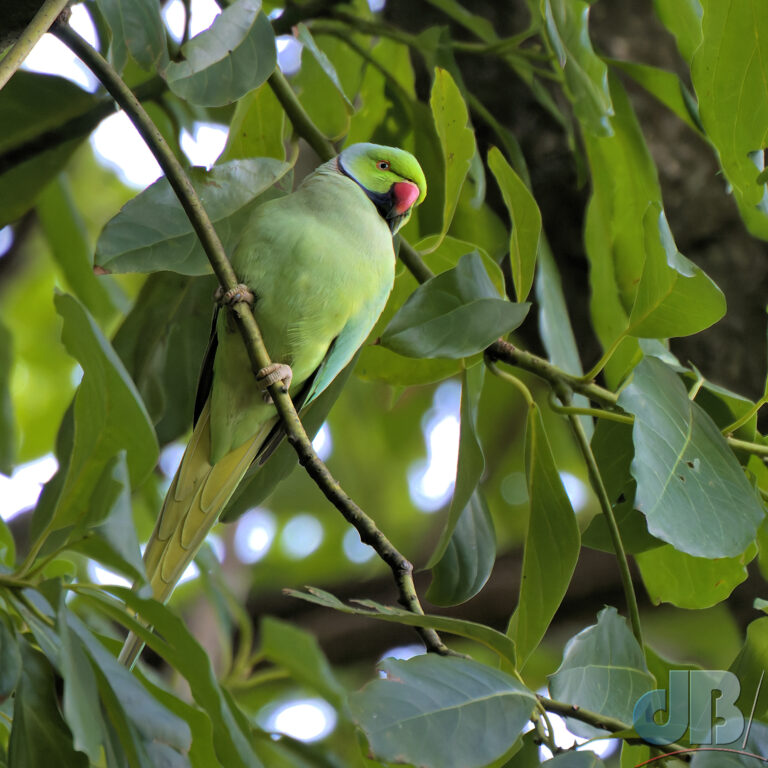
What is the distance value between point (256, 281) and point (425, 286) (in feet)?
1.25

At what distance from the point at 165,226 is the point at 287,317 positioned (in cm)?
31

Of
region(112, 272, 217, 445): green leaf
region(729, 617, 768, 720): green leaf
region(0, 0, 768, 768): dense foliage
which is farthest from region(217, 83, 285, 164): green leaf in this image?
region(729, 617, 768, 720): green leaf

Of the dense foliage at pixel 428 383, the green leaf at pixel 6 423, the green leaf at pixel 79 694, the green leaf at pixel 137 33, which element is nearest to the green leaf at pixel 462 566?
the dense foliage at pixel 428 383

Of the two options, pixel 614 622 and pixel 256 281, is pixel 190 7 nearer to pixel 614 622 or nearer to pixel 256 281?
pixel 256 281

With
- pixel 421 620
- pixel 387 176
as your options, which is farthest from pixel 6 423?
pixel 421 620

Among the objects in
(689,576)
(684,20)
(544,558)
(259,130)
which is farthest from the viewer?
(259,130)

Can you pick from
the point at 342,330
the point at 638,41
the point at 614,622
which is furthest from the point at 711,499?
the point at 638,41

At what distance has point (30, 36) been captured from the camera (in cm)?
104

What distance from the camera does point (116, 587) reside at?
106cm

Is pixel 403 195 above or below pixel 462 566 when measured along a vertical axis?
above

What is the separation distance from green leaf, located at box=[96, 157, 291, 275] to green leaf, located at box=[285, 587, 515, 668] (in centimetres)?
50

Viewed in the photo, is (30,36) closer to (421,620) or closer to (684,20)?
(421,620)

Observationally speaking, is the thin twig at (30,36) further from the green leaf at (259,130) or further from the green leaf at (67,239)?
the green leaf at (67,239)

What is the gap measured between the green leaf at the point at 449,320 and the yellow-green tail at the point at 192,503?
0.51m
